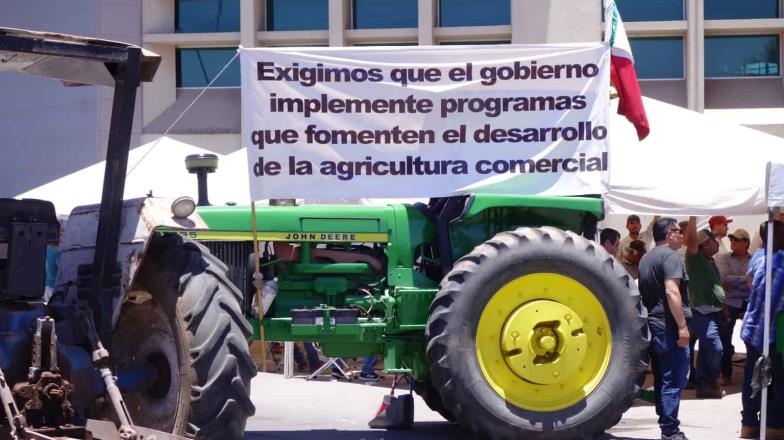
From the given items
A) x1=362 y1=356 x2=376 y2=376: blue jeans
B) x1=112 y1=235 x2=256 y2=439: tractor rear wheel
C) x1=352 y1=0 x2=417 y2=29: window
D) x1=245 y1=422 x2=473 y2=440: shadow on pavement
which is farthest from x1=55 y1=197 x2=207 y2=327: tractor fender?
x1=352 y1=0 x2=417 y2=29: window

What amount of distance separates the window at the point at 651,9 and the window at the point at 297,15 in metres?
4.99

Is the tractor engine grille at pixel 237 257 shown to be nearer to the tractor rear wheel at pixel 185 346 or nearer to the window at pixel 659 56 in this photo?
the tractor rear wheel at pixel 185 346

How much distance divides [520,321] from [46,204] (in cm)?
414

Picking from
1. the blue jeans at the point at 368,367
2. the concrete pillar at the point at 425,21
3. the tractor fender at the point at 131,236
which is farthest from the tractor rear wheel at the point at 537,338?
the concrete pillar at the point at 425,21

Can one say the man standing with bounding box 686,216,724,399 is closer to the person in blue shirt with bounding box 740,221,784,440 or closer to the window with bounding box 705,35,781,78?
the person in blue shirt with bounding box 740,221,784,440

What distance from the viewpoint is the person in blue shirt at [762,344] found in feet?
32.4

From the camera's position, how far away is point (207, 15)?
22.5 meters

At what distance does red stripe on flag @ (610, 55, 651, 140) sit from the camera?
10.4m

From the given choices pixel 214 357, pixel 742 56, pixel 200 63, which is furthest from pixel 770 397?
pixel 200 63

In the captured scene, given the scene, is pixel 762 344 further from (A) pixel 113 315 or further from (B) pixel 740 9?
(B) pixel 740 9

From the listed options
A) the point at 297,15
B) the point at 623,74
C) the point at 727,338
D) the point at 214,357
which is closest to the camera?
the point at 214,357

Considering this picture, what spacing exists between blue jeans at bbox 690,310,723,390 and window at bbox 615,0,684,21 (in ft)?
30.2

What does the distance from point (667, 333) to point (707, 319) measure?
11.2 feet

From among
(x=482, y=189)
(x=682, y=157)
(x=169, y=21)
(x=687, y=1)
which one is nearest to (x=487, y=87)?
(x=482, y=189)
